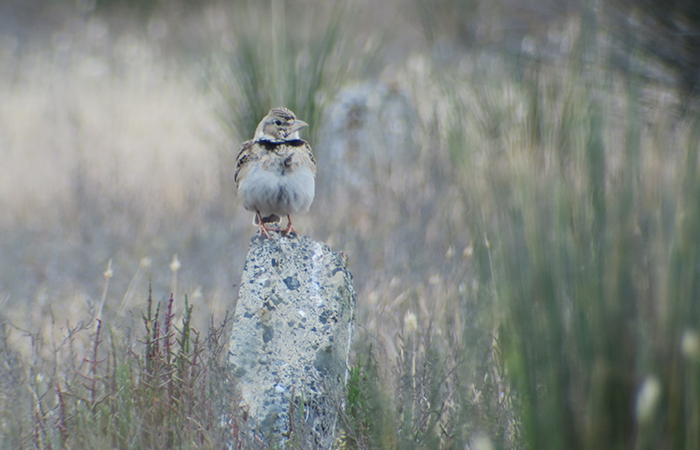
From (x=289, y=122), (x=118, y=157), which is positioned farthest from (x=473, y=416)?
(x=118, y=157)

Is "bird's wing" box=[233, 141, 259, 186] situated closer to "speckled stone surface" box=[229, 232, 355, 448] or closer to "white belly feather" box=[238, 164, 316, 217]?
"white belly feather" box=[238, 164, 316, 217]

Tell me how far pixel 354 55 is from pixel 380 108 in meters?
0.90

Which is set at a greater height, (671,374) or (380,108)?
(380,108)

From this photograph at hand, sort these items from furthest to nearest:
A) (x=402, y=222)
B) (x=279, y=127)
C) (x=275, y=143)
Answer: (x=402, y=222) → (x=279, y=127) → (x=275, y=143)

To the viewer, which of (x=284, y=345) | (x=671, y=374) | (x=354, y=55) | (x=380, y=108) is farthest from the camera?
(x=380, y=108)

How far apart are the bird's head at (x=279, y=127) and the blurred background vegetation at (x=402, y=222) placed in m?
0.78

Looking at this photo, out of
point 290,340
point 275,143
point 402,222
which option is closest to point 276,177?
point 275,143

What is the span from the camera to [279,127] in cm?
342

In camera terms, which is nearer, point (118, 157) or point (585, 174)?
point (585, 174)

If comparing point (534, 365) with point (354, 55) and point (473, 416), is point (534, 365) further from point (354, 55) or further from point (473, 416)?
point (354, 55)

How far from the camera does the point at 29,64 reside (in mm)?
10344

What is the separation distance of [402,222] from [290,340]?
3.07 metres

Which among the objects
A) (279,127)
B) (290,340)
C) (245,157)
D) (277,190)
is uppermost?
(279,127)

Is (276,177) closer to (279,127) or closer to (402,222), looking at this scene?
(279,127)
